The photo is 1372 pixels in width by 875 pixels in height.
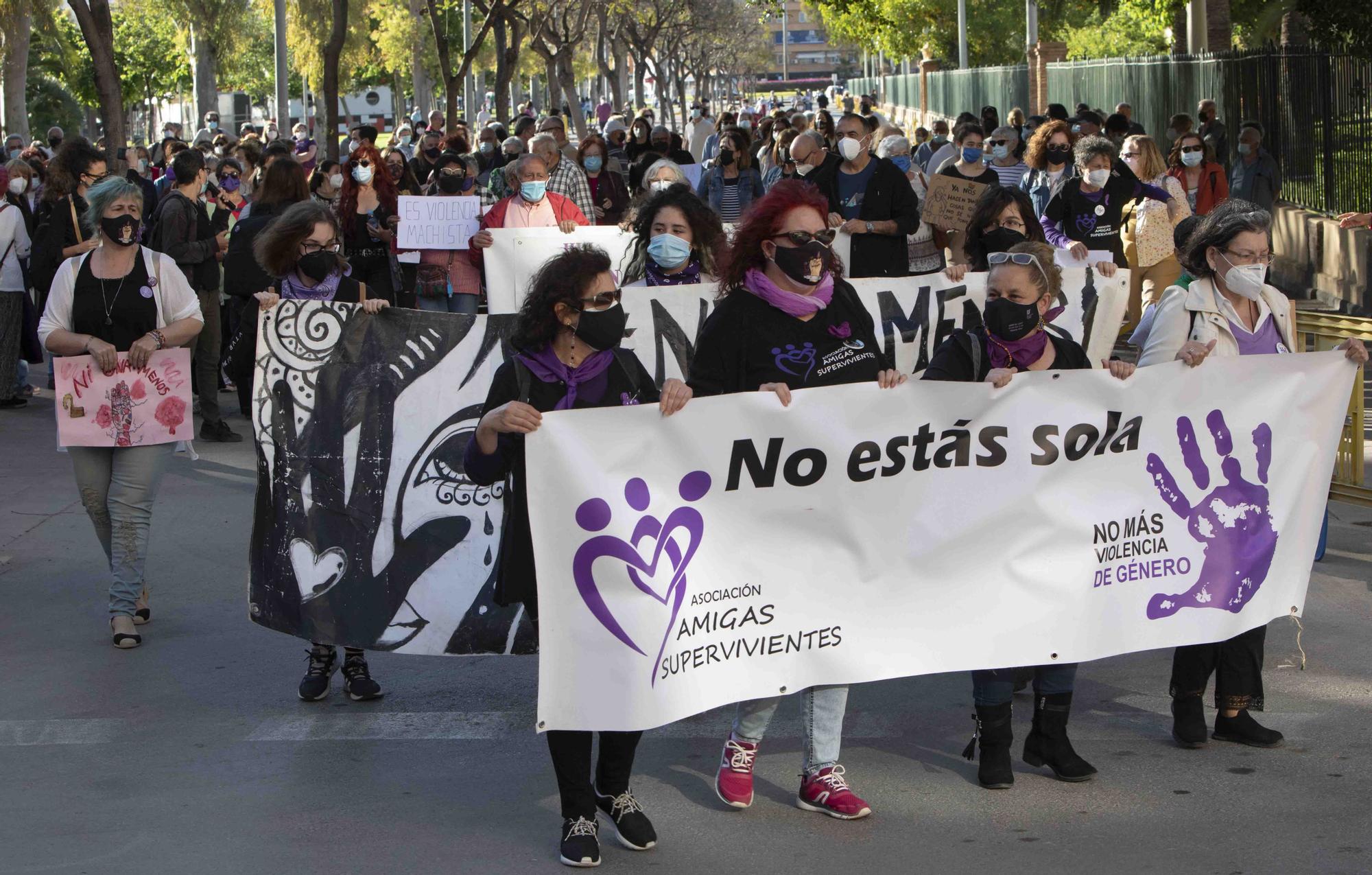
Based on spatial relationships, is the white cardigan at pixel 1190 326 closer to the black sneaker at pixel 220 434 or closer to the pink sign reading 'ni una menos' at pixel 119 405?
the pink sign reading 'ni una menos' at pixel 119 405

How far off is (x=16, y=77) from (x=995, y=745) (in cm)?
4425

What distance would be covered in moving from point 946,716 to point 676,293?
2397mm

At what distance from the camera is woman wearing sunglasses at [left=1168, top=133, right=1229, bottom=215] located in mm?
14820

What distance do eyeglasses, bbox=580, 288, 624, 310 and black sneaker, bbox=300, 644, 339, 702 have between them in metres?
2.39

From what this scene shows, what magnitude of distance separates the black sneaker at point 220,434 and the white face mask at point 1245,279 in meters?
8.05

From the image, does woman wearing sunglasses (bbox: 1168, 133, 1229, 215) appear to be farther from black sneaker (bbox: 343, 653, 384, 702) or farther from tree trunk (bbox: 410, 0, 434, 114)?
tree trunk (bbox: 410, 0, 434, 114)

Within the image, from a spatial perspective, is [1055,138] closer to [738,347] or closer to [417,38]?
[738,347]

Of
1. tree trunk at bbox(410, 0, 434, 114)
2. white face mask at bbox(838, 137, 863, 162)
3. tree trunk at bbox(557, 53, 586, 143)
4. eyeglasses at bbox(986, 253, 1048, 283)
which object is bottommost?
eyeglasses at bbox(986, 253, 1048, 283)

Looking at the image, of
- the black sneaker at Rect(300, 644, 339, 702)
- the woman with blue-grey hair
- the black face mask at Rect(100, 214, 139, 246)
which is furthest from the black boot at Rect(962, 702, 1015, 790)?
the black face mask at Rect(100, 214, 139, 246)

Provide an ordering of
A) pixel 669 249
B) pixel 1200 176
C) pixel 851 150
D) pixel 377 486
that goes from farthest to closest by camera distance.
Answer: pixel 1200 176, pixel 851 150, pixel 669 249, pixel 377 486

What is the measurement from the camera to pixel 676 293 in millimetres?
7504

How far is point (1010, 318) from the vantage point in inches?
206

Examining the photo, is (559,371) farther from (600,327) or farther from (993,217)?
(993,217)

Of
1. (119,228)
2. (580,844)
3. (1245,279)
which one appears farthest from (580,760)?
(119,228)
